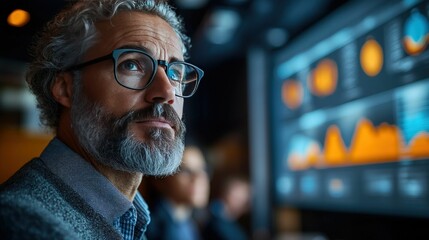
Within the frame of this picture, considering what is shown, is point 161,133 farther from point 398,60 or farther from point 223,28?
point 223,28

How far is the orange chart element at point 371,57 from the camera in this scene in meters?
1.70

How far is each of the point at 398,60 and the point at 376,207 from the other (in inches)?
22.1

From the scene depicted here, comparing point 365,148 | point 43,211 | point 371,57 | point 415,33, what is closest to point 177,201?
point 365,148

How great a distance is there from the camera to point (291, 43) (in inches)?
98.0

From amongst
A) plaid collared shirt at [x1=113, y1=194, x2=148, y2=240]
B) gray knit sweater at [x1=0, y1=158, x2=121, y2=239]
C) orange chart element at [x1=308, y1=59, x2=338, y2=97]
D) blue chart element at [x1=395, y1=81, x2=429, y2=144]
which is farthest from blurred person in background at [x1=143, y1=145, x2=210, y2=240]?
gray knit sweater at [x1=0, y1=158, x2=121, y2=239]

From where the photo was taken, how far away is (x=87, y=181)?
70 centimetres

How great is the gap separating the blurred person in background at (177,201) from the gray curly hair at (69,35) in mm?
1055

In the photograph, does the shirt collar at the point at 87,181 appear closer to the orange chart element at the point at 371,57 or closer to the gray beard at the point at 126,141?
the gray beard at the point at 126,141

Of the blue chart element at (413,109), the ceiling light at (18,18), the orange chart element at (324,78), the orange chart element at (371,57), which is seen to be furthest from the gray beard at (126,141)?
the orange chart element at (324,78)


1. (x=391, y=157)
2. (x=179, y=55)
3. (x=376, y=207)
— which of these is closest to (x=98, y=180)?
(x=179, y=55)

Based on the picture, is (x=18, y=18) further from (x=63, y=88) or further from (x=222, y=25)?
(x=222, y=25)

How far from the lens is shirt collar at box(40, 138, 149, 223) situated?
0.69 m

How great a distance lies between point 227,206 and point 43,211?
2.36 meters

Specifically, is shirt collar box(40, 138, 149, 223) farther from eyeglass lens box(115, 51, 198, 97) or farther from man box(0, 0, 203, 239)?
eyeglass lens box(115, 51, 198, 97)
